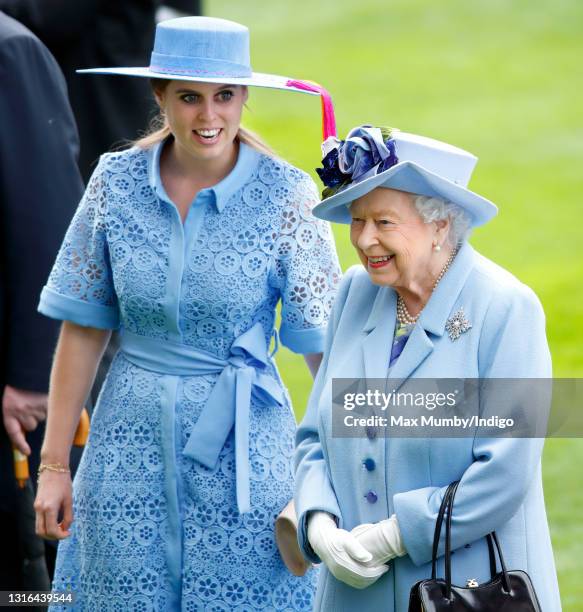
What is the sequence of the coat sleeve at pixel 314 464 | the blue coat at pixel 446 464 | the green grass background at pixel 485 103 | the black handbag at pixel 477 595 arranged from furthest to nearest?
Answer: the green grass background at pixel 485 103
the coat sleeve at pixel 314 464
the blue coat at pixel 446 464
the black handbag at pixel 477 595

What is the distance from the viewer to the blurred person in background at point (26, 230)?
4.92m

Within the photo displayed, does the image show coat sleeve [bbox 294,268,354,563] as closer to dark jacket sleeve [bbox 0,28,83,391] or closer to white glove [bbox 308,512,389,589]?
white glove [bbox 308,512,389,589]

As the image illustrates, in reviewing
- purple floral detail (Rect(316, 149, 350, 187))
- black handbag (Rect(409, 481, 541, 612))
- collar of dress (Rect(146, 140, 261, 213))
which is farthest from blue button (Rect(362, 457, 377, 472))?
collar of dress (Rect(146, 140, 261, 213))

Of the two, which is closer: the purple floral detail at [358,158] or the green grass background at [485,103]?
the purple floral detail at [358,158]

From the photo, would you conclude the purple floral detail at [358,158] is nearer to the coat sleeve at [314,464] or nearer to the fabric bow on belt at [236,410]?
the coat sleeve at [314,464]

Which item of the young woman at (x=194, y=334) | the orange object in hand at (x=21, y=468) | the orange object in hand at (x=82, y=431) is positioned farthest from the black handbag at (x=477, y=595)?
the orange object in hand at (x=21, y=468)

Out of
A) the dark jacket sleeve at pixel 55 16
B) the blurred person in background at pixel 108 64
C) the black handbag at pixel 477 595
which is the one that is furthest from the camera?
the blurred person in background at pixel 108 64

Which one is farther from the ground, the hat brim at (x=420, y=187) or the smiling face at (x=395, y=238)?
the hat brim at (x=420, y=187)

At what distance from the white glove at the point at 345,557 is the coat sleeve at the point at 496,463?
11cm

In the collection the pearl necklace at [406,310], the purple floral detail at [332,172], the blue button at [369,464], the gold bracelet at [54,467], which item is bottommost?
the blue button at [369,464]

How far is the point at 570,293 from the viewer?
10.9 m

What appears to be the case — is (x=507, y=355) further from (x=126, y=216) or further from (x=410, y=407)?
(x=126, y=216)

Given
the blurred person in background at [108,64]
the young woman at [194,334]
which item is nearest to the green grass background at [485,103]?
the blurred person in background at [108,64]

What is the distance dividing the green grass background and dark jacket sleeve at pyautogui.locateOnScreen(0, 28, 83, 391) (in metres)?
2.85
